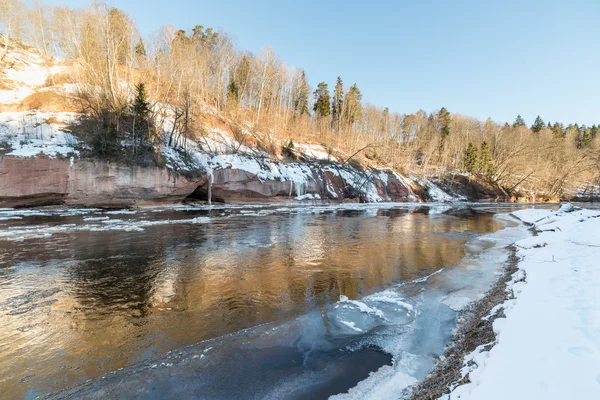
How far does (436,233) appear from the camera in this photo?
57.9 feet

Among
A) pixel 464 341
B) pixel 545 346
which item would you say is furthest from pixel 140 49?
pixel 545 346

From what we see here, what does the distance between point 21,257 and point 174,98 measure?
35.3 meters

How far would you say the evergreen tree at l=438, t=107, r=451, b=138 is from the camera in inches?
3320

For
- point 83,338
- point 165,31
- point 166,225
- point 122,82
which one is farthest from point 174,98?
point 83,338

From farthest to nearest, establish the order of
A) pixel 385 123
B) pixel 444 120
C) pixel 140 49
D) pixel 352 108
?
1. pixel 444 120
2. pixel 385 123
3. pixel 352 108
4. pixel 140 49

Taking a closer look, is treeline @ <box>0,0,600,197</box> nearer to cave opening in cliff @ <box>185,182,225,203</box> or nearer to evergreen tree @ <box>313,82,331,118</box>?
evergreen tree @ <box>313,82,331,118</box>

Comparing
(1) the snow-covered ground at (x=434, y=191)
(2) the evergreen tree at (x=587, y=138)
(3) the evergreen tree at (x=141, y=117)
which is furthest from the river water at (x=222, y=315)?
(2) the evergreen tree at (x=587, y=138)

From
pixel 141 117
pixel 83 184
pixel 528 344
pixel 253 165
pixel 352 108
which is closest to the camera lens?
pixel 528 344

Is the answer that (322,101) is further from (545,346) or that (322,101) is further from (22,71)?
(545,346)

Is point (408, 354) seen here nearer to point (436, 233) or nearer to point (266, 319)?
point (266, 319)

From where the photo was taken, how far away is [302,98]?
67.2 metres

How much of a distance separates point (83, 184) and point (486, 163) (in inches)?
3154

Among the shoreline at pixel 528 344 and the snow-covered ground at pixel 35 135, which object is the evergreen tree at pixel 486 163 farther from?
the snow-covered ground at pixel 35 135

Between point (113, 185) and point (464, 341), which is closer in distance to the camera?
point (464, 341)
